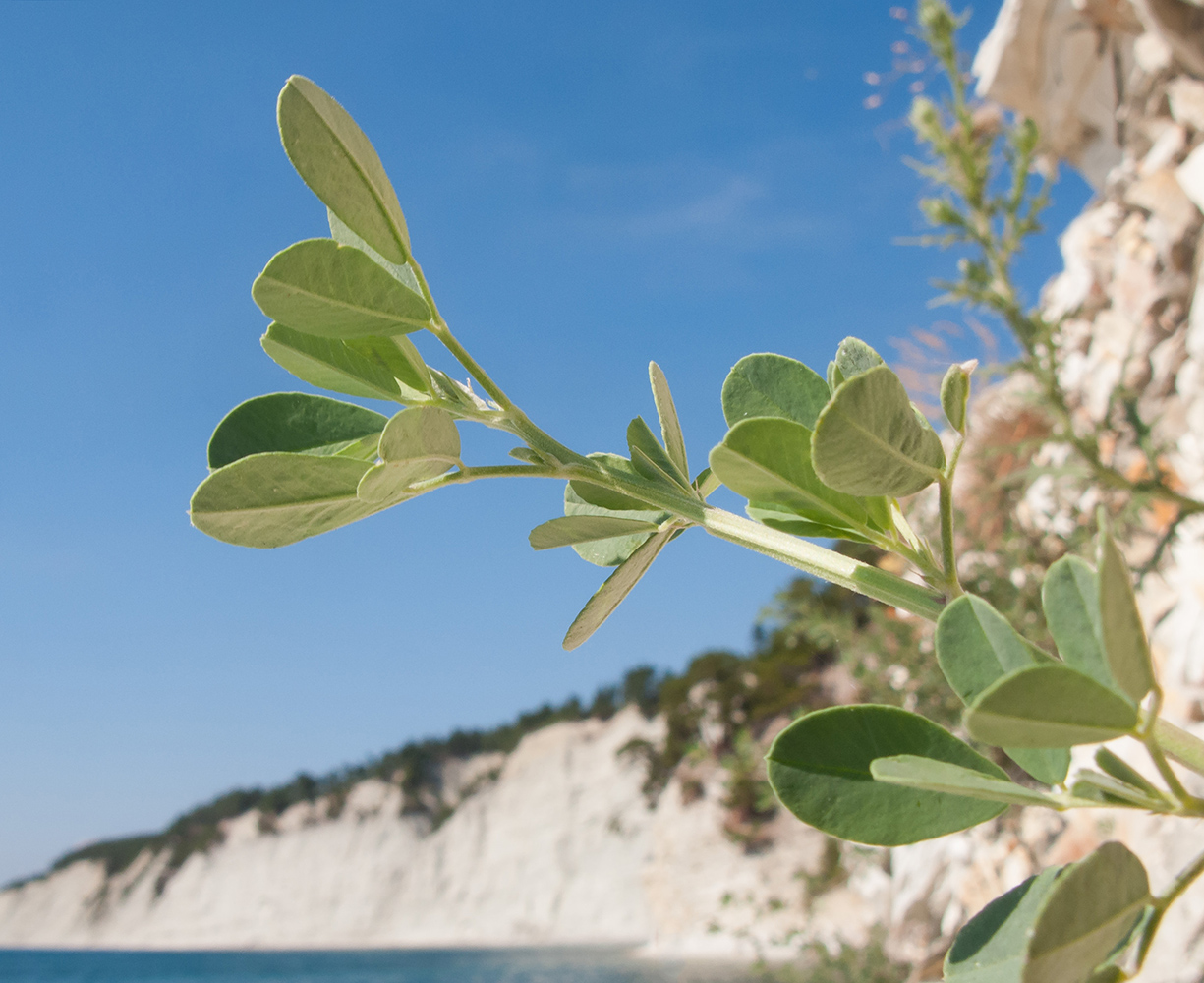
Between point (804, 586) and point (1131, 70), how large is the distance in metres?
4.97

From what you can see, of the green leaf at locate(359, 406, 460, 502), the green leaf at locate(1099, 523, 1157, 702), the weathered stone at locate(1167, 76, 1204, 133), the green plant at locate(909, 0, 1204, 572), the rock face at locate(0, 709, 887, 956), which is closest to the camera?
the green leaf at locate(1099, 523, 1157, 702)

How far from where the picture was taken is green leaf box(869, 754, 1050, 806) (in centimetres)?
26

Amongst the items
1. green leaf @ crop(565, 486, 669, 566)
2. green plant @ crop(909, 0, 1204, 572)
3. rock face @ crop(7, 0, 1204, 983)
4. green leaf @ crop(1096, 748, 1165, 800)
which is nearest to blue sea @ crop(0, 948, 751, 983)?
rock face @ crop(7, 0, 1204, 983)

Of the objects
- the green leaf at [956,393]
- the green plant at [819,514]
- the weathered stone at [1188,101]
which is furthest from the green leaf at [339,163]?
the weathered stone at [1188,101]

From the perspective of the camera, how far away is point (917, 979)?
17.0 feet

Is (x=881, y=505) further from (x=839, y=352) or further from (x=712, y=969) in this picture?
(x=712, y=969)

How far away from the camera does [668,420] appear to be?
0.41 meters

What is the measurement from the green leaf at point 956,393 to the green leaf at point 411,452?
0.69 ft

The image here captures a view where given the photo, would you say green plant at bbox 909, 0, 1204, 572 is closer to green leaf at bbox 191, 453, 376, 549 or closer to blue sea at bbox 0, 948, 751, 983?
green leaf at bbox 191, 453, 376, 549

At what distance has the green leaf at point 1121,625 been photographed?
22cm

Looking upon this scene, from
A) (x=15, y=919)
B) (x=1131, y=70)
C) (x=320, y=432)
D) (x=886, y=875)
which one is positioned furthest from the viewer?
(x=15, y=919)

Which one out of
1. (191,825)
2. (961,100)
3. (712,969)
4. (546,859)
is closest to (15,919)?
(191,825)

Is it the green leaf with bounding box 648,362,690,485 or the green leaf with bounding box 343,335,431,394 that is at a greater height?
the green leaf with bounding box 343,335,431,394

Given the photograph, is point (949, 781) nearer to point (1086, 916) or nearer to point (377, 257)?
point (1086, 916)
